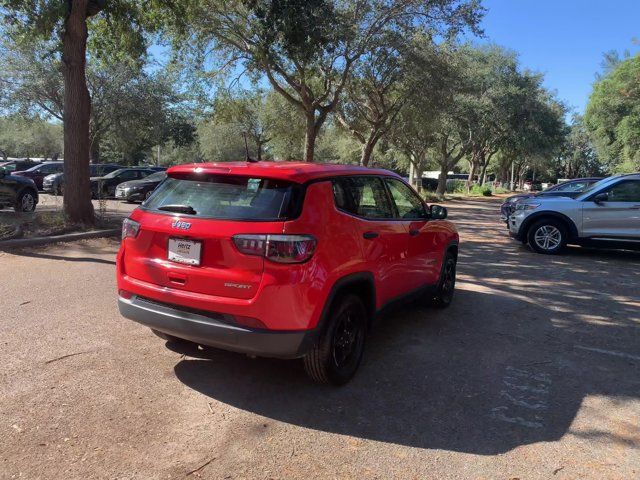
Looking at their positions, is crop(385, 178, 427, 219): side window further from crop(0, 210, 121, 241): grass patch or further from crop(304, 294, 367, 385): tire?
Result: crop(0, 210, 121, 241): grass patch

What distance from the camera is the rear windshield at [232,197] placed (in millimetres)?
3537

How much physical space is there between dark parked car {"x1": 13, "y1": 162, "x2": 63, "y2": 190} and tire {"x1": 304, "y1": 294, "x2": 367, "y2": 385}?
22732 millimetres

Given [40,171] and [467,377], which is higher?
[40,171]

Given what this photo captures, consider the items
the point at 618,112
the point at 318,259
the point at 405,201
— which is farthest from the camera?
the point at 618,112

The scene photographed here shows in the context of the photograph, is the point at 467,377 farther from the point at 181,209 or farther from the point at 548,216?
the point at 548,216

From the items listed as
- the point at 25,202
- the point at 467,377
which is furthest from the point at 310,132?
the point at 467,377

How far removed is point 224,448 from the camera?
3.13 metres

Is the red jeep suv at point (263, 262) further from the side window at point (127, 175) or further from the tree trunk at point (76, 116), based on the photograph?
the side window at point (127, 175)

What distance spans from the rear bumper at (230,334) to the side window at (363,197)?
3.59 ft

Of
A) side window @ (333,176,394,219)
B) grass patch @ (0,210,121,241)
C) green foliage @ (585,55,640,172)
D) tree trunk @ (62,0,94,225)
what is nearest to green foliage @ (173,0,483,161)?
tree trunk @ (62,0,94,225)

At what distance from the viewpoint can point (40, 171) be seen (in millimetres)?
23453

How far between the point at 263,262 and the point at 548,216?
918 centimetres

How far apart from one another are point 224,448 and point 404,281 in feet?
7.91

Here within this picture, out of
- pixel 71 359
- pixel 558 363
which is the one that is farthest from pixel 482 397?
pixel 71 359
